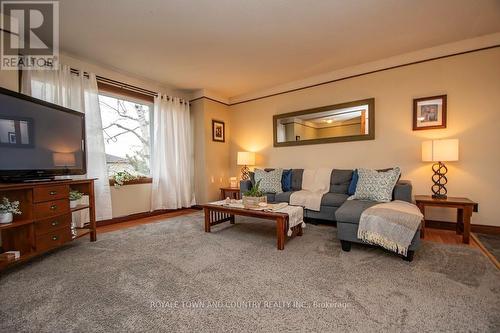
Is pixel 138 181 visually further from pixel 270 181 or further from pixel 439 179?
pixel 439 179

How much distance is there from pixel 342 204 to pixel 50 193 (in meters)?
3.29

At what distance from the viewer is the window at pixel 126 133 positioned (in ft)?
11.9

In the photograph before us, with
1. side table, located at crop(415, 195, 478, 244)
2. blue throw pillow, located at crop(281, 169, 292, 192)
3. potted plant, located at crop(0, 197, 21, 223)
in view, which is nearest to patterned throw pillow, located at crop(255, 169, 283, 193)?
blue throw pillow, located at crop(281, 169, 292, 192)

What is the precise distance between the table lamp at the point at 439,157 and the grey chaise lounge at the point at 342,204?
1.32 feet

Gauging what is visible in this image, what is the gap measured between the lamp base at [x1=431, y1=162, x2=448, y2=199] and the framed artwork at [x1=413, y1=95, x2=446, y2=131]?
552 millimetres

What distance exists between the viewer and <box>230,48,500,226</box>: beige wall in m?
2.79

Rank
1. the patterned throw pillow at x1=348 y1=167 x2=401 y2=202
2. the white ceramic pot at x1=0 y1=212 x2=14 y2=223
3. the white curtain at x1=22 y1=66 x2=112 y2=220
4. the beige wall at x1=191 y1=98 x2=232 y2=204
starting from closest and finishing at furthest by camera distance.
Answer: the white ceramic pot at x1=0 y1=212 x2=14 y2=223 → the patterned throw pillow at x1=348 y1=167 x2=401 y2=202 → the white curtain at x1=22 y1=66 x2=112 y2=220 → the beige wall at x1=191 y1=98 x2=232 y2=204

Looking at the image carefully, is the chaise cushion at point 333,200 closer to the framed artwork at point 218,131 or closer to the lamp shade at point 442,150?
the lamp shade at point 442,150

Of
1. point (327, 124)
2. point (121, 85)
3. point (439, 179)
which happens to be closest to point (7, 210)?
point (121, 85)

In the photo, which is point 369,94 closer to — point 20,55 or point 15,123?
point 15,123

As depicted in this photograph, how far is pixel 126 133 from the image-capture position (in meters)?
3.89

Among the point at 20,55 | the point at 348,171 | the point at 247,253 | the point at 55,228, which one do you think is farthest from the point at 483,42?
the point at 20,55

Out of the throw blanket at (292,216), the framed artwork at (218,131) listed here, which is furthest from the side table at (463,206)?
the framed artwork at (218,131)

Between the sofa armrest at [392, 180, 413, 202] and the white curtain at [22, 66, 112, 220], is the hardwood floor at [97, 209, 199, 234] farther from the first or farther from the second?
the sofa armrest at [392, 180, 413, 202]
